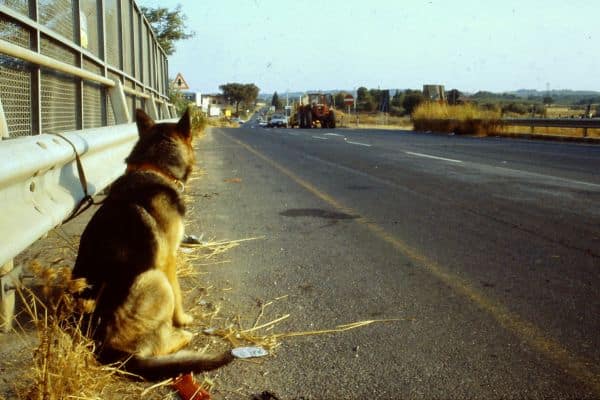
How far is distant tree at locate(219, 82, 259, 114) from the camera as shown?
178 m

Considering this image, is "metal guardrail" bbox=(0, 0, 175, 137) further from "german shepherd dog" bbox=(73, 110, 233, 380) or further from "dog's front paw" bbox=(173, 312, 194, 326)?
"dog's front paw" bbox=(173, 312, 194, 326)

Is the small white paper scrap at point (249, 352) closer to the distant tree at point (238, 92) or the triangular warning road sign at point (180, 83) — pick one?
the triangular warning road sign at point (180, 83)

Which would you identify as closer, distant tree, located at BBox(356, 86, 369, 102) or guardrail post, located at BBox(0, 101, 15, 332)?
guardrail post, located at BBox(0, 101, 15, 332)

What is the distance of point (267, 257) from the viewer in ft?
16.8

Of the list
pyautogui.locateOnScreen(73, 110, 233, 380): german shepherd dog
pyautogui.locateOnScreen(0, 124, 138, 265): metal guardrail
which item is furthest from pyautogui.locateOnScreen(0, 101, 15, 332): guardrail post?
pyautogui.locateOnScreen(73, 110, 233, 380): german shepherd dog

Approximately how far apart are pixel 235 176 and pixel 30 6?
733 centimetres

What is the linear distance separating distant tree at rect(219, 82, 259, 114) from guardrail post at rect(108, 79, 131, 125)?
6617 inches

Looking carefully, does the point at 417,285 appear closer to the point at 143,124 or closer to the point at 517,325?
the point at 517,325

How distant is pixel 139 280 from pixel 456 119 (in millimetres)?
31318

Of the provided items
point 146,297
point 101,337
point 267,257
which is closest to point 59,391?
point 101,337

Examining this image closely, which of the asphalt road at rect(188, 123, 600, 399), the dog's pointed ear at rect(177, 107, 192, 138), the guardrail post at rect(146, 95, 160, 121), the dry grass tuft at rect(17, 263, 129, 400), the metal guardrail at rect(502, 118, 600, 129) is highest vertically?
the guardrail post at rect(146, 95, 160, 121)

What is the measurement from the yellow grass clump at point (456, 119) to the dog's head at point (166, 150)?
2782cm

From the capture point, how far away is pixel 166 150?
3.92 m

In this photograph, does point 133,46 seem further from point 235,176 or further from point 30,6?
point 30,6
